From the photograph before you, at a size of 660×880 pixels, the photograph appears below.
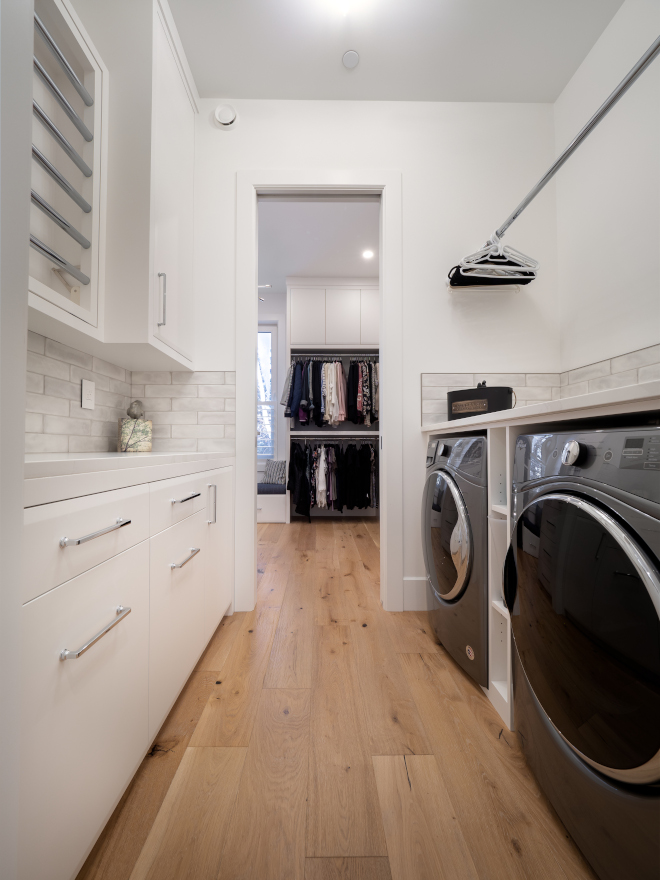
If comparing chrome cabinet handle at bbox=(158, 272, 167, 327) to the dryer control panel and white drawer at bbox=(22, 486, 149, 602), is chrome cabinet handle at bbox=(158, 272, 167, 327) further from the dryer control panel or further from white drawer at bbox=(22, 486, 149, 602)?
the dryer control panel

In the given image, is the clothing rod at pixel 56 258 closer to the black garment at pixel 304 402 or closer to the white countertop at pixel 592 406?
the white countertop at pixel 592 406

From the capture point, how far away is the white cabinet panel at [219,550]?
1519 millimetres

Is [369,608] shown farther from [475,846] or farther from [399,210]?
[399,210]

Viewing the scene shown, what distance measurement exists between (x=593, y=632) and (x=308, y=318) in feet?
13.4

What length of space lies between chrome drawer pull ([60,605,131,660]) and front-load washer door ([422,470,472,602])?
3.33ft

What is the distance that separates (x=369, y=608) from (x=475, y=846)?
1.20 meters

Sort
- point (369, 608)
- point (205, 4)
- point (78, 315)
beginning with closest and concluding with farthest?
1. point (78, 315)
2. point (205, 4)
3. point (369, 608)

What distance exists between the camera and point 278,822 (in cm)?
85

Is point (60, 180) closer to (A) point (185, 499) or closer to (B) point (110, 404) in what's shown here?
(B) point (110, 404)

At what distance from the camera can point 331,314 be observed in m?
4.36

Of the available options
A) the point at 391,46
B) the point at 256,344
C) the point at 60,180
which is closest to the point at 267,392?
the point at 256,344

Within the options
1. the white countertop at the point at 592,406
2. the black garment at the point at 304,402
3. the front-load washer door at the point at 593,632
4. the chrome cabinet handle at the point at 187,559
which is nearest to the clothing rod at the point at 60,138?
the chrome cabinet handle at the point at 187,559

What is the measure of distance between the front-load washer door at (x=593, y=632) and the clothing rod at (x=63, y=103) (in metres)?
1.63

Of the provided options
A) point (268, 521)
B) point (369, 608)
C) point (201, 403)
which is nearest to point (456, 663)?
point (369, 608)
